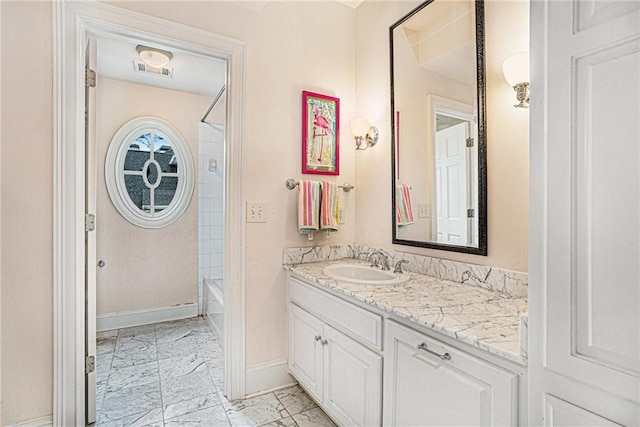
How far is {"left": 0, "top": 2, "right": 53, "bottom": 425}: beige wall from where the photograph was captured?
1.49 metres

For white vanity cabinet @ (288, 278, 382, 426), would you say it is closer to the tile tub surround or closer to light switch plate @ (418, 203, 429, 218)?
the tile tub surround

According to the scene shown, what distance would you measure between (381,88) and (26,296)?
2.27m

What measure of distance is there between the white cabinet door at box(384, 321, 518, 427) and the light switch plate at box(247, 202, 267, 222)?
1.07m

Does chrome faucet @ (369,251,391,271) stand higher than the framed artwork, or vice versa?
→ the framed artwork

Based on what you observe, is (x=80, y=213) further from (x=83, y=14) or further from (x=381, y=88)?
(x=381, y=88)

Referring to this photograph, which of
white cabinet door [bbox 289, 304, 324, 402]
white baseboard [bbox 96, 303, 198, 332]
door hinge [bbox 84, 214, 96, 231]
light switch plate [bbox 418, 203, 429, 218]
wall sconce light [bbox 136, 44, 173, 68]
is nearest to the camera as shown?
door hinge [bbox 84, 214, 96, 231]

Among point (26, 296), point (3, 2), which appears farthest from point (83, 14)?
point (26, 296)

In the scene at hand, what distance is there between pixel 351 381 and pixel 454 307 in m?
0.61

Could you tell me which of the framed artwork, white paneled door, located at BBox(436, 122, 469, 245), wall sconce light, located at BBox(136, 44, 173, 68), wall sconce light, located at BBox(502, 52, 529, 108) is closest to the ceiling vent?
wall sconce light, located at BBox(136, 44, 173, 68)

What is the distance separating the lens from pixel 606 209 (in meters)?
0.69

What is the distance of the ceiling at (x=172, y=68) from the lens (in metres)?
2.57

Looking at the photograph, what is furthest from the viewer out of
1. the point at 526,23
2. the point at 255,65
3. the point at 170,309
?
the point at 170,309

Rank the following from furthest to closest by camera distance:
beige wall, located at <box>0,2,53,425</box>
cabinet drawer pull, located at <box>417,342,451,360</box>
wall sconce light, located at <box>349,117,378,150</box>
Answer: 1. wall sconce light, located at <box>349,117,378,150</box>
2. beige wall, located at <box>0,2,53,425</box>
3. cabinet drawer pull, located at <box>417,342,451,360</box>

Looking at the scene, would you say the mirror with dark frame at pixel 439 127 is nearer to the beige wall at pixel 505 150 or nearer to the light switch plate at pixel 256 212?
the beige wall at pixel 505 150
